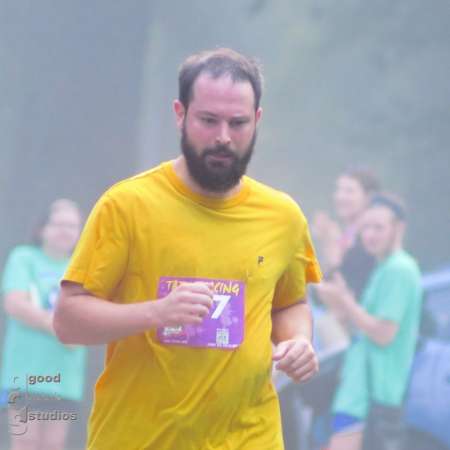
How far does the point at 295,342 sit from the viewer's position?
2.55 m

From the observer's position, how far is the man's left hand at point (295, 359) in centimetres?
250

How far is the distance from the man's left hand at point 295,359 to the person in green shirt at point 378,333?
3.54 m

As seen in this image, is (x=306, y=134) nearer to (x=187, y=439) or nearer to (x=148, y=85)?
(x=148, y=85)

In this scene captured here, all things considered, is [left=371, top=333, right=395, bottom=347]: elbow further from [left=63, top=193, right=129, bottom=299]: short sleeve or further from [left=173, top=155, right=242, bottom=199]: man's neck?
[left=63, top=193, right=129, bottom=299]: short sleeve

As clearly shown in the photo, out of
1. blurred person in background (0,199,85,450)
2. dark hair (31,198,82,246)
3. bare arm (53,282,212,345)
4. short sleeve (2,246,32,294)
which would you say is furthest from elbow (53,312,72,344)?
dark hair (31,198,82,246)

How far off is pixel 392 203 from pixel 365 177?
0.21 metres

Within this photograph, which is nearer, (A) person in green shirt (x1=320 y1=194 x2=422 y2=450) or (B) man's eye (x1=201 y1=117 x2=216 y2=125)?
(B) man's eye (x1=201 y1=117 x2=216 y2=125)

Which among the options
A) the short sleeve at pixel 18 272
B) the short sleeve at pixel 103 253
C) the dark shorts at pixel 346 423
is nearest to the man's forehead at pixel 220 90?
the short sleeve at pixel 103 253

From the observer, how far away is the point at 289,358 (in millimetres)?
2500

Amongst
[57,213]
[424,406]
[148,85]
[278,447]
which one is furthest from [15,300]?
[278,447]

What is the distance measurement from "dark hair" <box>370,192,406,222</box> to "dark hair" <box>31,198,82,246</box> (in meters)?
1.66

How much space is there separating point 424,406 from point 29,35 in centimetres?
305

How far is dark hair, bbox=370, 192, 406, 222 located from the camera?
6258mm

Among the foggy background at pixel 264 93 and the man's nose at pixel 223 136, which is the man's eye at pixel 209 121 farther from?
the foggy background at pixel 264 93
